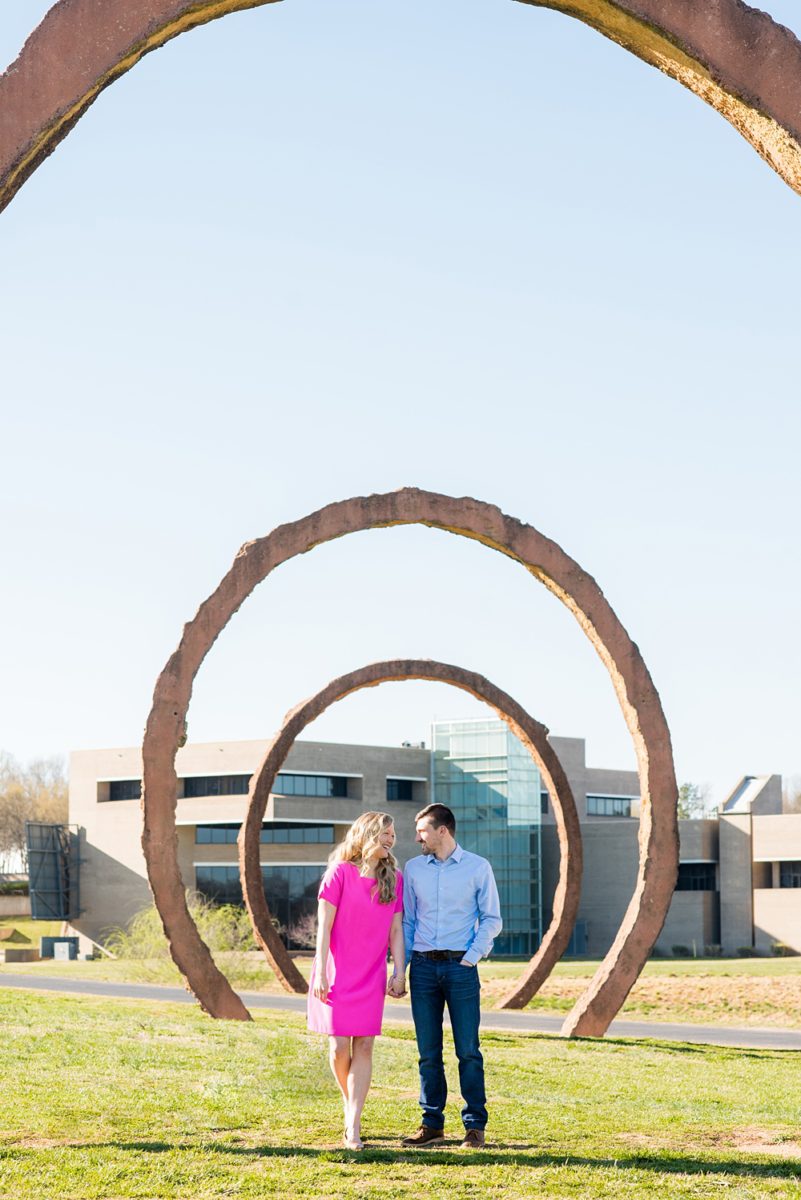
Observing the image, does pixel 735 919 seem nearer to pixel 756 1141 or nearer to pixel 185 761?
pixel 185 761

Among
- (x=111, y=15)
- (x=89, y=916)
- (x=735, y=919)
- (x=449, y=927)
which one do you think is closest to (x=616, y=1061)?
(x=449, y=927)

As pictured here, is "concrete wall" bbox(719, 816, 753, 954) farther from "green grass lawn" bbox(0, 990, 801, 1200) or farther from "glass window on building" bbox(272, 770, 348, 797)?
"green grass lawn" bbox(0, 990, 801, 1200)

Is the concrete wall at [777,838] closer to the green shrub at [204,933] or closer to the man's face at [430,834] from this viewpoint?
the green shrub at [204,933]

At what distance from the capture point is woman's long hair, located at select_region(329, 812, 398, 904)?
7.50 metres

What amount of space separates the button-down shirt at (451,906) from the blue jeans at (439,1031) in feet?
0.39

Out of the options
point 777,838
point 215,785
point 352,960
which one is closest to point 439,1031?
point 352,960

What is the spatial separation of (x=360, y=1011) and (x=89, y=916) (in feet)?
158

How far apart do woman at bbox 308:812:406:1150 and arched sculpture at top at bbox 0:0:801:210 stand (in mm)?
3766

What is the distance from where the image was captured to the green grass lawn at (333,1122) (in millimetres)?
6566

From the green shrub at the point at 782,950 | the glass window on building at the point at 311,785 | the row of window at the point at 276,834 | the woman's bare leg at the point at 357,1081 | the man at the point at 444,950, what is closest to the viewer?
the woman's bare leg at the point at 357,1081

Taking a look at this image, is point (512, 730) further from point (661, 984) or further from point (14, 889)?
point (14, 889)

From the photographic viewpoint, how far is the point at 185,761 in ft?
173

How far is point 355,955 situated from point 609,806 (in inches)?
2146

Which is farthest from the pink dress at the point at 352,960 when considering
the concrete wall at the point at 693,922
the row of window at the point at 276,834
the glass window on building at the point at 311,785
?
the row of window at the point at 276,834
